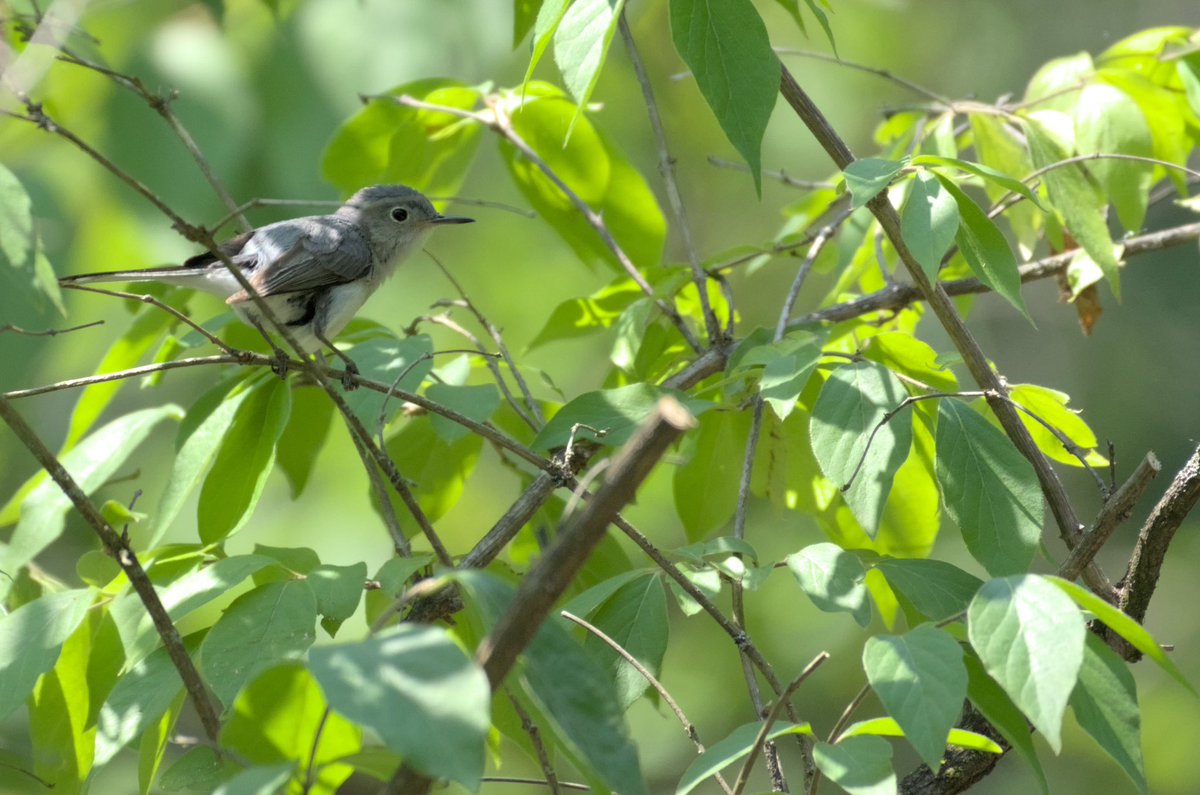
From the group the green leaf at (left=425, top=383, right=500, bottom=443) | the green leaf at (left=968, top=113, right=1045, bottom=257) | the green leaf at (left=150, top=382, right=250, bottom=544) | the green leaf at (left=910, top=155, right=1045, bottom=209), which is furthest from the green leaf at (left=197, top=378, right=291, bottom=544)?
the green leaf at (left=968, top=113, right=1045, bottom=257)

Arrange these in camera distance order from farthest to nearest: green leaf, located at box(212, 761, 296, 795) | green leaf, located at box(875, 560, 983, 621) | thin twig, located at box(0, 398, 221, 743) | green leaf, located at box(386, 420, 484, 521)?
green leaf, located at box(386, 420, 484, 521) → green leaf, located at box(875, 560, 983, 621) → thin twig, located at box(0, 398, 221, 743) → green leaf, located at box(212, 761, 296, 795)

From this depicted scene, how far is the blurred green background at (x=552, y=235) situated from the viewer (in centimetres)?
353

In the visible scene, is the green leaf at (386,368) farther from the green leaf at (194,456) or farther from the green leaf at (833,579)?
the green leaf at (833,579)

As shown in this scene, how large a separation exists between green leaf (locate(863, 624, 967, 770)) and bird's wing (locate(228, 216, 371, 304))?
252 centimetres

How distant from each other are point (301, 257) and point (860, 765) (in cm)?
272

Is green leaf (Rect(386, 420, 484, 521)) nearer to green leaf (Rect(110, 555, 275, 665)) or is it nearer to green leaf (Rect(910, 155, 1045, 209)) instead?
Result: green leaf (Rect(110, 555, 275, 665))

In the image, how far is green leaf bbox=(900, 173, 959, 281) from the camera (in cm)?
180

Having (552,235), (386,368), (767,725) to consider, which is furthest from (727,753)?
(552,235)

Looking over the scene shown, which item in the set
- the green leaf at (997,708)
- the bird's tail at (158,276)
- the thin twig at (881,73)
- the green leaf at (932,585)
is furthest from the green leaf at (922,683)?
the bird's tail at (158,276)

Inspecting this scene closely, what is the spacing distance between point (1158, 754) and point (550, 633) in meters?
4.95

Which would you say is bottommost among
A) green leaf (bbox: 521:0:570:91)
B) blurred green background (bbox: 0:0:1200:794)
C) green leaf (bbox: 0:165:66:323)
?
blurred green background (bbox: 0:0:1200:794)

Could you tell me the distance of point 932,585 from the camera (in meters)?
1.86

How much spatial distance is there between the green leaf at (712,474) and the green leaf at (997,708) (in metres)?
1.06

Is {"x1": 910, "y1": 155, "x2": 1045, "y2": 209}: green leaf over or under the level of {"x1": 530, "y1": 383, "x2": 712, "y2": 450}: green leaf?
over
